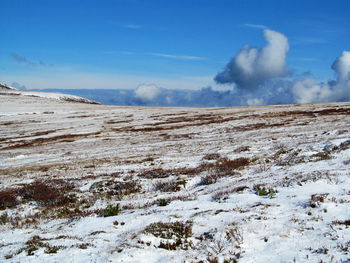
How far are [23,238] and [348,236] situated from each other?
11.4m

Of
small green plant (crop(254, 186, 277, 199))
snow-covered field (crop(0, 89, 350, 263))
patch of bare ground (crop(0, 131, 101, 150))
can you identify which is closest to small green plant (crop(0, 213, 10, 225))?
snow-covered field (crop(0, 89, 350, 263))

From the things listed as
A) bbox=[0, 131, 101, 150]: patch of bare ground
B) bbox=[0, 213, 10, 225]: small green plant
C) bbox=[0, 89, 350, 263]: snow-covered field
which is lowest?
bbox=[0, 131, 101, 150]: patch of bare ground

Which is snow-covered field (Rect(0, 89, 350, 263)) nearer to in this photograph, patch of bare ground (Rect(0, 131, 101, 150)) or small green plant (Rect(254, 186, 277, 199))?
small green plant (Rect(254, 186, 277, 199))

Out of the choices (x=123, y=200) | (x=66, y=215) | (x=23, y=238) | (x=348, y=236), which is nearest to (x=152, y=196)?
(x=123, y=200)

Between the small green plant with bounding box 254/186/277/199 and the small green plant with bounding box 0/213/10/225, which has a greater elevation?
the small green plant with bounding box 254/186/277/199

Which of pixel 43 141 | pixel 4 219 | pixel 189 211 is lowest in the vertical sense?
pixel 43 141

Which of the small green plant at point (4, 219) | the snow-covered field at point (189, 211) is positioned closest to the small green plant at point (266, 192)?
the snow-covered field at point (189, 211)

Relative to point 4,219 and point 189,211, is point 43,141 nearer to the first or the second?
point 4,219

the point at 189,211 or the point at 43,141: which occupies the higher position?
the point at 189,211

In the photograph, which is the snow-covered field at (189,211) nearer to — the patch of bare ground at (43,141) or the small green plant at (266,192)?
the small green plant at (266,192)

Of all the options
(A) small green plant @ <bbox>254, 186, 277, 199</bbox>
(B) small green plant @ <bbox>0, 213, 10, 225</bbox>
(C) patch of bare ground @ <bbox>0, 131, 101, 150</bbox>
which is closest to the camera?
(A) small green plant @ <bbox>254, 186, 277, 199</bbox>

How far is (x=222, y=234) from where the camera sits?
10945 mm

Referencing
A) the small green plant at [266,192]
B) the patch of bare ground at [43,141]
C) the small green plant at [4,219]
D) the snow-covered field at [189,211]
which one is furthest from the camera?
the patch of bare ground at [43,141]

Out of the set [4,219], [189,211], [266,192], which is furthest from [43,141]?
[266,192]
